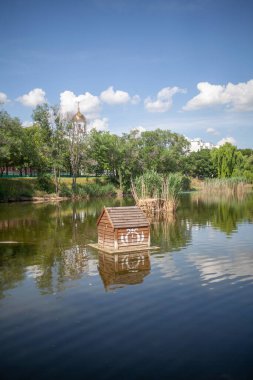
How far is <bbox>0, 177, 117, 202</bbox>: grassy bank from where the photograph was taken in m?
70.2

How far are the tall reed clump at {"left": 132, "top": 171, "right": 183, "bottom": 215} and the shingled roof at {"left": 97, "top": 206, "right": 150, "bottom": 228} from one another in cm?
1832

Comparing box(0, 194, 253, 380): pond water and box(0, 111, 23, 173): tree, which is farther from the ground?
box(0, 111, 23, 173): tree

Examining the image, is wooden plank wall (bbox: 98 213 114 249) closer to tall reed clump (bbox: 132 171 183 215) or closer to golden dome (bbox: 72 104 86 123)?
tall reed clump (bbox: 132 171 183 215)

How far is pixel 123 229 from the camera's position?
21203 mm

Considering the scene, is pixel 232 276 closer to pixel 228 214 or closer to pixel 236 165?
pixel 228 214

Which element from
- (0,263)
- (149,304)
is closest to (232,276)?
(149,304)

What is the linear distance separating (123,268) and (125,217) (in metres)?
4.36

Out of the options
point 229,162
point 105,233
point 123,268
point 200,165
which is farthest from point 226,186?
point 123,268

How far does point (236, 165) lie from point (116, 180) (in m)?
33.1

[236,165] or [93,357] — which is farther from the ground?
[236,165]

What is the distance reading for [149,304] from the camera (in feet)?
41.9

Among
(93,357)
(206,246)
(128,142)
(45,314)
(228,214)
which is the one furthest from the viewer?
(128,142)

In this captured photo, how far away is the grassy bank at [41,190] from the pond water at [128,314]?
4915 centimetres

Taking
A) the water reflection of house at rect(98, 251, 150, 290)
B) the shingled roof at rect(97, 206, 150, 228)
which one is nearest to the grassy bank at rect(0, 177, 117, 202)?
the shingled roof at rect(97, 206, 150, 228)
